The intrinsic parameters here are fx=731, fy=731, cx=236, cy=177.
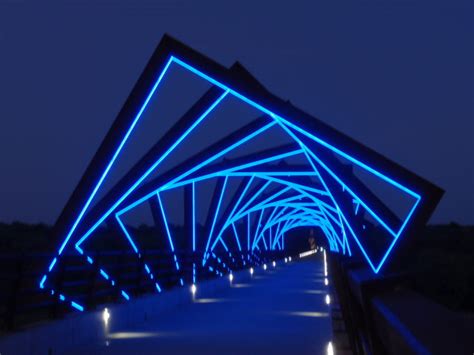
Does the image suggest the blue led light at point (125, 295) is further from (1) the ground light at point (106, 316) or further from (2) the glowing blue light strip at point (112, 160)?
(2) the glowing blue light strip at point (112, 160)

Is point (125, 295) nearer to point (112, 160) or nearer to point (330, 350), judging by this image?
point (112, 160)

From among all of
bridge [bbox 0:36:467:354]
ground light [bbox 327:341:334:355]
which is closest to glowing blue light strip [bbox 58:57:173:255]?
bridge [bbox 0:36:467:354]

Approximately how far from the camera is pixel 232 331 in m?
12.4

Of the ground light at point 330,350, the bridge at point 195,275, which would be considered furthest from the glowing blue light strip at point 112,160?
the ground light at point 330,350

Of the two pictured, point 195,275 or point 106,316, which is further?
point 195,275

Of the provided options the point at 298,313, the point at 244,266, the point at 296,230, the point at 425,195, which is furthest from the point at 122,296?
the point at 296,230

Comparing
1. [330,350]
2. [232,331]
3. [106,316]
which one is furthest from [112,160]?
[330,350]

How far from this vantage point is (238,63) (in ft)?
53.3

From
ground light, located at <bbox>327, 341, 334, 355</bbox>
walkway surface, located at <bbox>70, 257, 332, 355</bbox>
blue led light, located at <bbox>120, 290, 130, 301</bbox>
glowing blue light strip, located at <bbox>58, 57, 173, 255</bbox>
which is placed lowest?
ground light, located at <bbox>327, 341, 334, 355</bbox>

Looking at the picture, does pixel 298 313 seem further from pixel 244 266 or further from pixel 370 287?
pixel 244 266

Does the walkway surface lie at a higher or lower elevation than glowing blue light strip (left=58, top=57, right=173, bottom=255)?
lower

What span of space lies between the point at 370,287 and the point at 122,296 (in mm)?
11021

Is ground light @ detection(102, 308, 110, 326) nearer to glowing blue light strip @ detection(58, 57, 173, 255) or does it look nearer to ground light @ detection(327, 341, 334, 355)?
ground light @ detection(327, 341, 334, 355)

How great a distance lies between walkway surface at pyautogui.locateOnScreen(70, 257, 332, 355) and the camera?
10.2 metres
